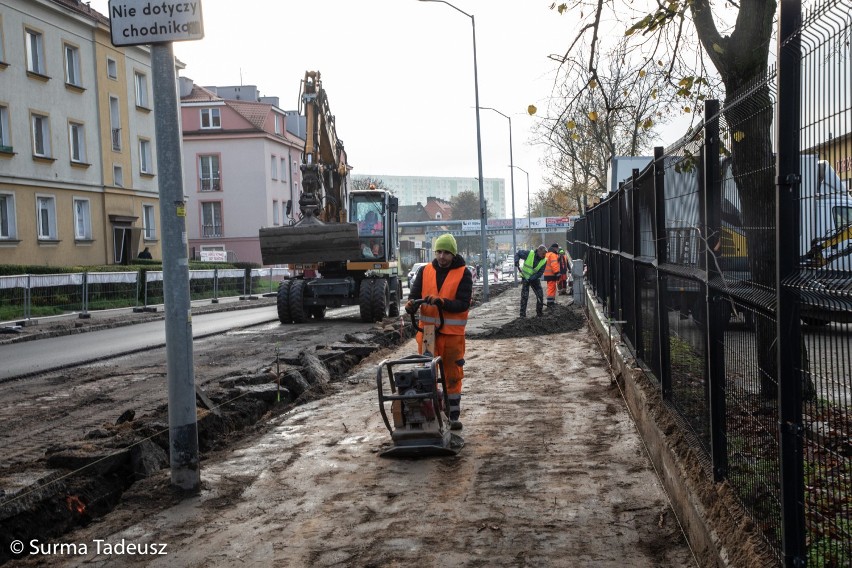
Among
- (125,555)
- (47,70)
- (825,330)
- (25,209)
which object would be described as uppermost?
(47,70)

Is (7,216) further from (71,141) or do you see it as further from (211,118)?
(211,118)

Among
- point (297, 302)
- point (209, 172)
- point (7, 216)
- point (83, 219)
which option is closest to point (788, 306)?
point (297, 302)

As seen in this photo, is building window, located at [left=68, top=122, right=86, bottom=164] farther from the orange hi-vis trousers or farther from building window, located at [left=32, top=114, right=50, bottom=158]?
the orange hi-vis trousers

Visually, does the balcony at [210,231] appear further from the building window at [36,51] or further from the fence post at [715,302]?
the fence post at [715,302]

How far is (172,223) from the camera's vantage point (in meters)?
6.70

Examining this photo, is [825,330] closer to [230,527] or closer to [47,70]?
[230,527]

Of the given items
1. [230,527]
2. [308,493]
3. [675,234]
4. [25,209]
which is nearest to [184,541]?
[230,527]

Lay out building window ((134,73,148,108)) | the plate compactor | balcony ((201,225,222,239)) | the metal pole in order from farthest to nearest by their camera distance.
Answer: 1. balcony ((201,225,222,239))
2. building window ((134,73,148,108))
3. the plate compactor
4. the metal pole

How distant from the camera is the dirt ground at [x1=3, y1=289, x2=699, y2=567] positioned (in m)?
5.18

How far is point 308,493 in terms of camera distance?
650cm

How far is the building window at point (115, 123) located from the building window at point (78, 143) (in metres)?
2.55

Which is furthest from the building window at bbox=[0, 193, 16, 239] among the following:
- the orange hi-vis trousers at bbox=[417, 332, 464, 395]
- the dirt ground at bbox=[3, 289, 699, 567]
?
the orange hi-vis trousers at bbox=[417, 332, 464, 395]

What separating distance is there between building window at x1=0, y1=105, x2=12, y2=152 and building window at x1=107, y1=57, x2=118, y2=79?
8005 millimetres

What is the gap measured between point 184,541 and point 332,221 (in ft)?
56.8
